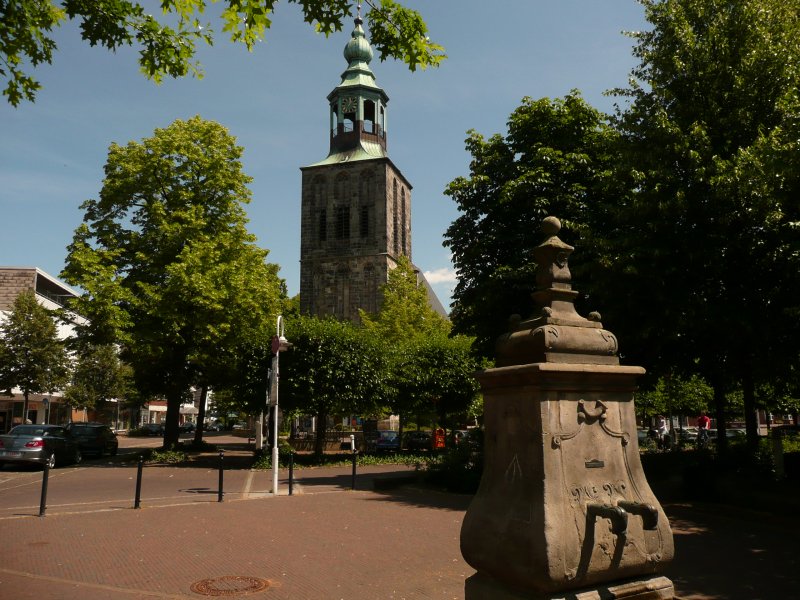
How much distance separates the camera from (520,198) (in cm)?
1652

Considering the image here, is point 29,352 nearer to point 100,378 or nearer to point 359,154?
point 100,378

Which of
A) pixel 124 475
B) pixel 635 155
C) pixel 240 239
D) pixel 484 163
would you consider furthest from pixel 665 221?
pixel 240 239

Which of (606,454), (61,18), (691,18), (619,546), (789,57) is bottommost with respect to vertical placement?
(619,546)

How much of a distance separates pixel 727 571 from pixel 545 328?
4920 millimetres

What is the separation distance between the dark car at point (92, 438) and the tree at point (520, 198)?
18779 mm

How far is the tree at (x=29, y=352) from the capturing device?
119 feet

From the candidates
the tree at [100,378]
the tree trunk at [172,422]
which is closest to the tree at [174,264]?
the tree trunk at [172,422]

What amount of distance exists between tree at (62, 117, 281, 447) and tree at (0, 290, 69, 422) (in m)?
13.8

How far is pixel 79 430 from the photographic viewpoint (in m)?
28.1

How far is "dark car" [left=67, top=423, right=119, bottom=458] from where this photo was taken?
27516 mm

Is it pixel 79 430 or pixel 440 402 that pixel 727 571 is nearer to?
pixel 440 402

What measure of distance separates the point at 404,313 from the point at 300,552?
36.8 m

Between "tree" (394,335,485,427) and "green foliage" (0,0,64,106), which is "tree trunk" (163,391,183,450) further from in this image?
"green foliage" (0,0,64,106)

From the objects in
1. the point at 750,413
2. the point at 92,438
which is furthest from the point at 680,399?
the point at 92,438
